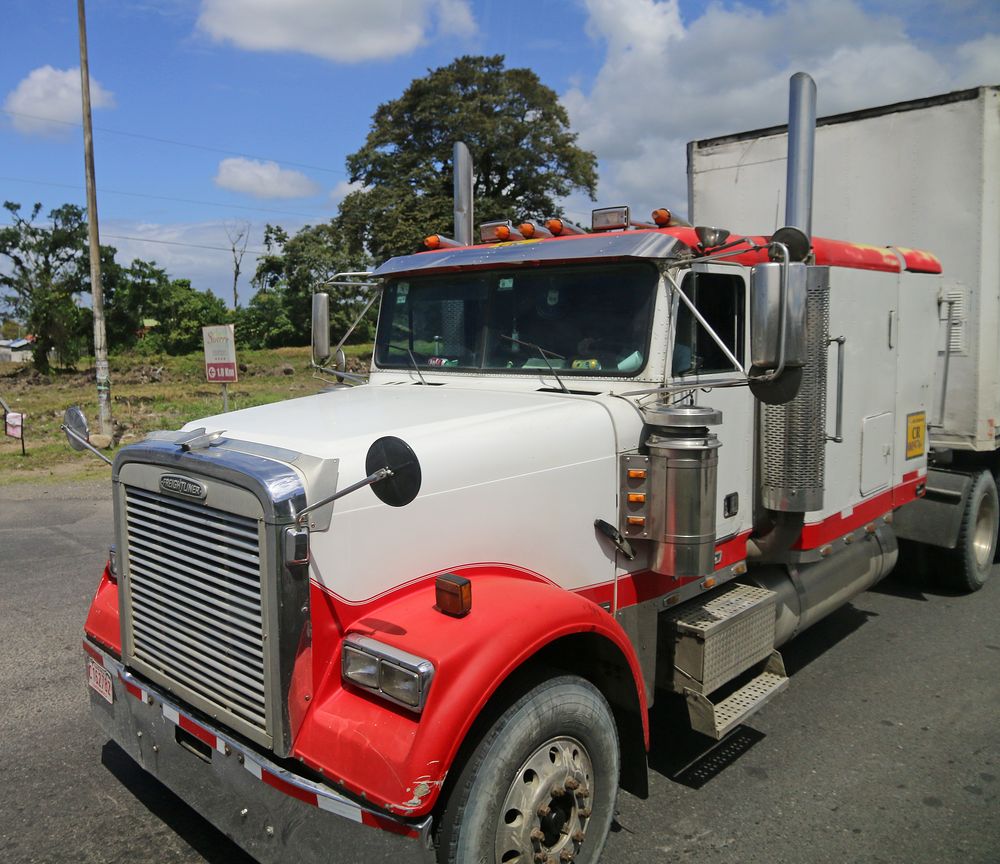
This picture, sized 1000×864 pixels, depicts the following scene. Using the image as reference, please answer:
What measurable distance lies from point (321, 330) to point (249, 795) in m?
3.00

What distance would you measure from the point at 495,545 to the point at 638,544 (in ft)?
2.68

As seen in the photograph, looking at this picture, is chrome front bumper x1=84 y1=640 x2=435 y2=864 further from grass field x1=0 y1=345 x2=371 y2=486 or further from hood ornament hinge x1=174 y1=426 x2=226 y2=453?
grass field x1=0 y1=345 x2=371 y2=486

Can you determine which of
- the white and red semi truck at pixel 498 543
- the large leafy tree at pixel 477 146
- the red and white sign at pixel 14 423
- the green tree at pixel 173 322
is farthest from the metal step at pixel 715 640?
the green tree at pixel 173 322

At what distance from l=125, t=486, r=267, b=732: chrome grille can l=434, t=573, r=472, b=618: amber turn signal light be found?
57 cm

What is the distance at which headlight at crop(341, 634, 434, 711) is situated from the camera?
8.04 ft

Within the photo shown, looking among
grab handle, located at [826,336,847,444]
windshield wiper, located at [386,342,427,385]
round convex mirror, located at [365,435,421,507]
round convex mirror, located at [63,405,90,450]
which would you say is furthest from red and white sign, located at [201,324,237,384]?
round convex mirror, located at [365,435,421,507]

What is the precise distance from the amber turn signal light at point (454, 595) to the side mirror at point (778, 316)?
1.54 metres

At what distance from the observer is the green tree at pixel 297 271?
128 feet

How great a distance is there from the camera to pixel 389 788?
2.38 meters

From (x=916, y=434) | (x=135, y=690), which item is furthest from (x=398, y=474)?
(x=916, y=434)

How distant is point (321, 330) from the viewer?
16.8ft

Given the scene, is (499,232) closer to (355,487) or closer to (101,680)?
(355,487)

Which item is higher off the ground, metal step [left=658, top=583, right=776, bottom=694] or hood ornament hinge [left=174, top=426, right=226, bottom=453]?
hood ornament hinge [left=174, top=426, right=226, bottom=453]

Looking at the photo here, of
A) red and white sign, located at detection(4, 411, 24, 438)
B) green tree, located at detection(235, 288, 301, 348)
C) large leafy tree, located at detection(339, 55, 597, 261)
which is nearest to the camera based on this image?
red and white sign, located at detection(4, 411, 24, 438)
